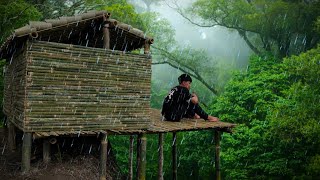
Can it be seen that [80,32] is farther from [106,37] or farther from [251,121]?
[251,121]

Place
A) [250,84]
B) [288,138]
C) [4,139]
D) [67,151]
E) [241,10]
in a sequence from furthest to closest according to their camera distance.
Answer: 1. [241,10]
2. [250,84]
3. [288,138]
4. [4,139]
5. [67,151]

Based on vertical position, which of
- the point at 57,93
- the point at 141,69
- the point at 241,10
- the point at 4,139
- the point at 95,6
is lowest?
the point at 4,139

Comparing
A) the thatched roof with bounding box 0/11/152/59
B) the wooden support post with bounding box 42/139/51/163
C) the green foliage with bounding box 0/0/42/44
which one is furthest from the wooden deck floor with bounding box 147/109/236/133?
the green foliage with bounding box 0/0/42/44

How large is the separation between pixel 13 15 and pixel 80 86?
7.67 m

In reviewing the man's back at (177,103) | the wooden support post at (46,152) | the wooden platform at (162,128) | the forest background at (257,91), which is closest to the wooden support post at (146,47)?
the man's back at (177,103)

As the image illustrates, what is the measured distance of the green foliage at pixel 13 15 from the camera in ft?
43.9

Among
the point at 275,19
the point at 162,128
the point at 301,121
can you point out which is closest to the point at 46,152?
the point at 162,128

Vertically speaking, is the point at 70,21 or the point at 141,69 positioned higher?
the point at 70,21

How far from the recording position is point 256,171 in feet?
56.1

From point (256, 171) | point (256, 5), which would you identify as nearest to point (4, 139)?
point (256, 171)

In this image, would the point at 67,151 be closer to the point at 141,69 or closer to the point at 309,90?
the point at 141,69

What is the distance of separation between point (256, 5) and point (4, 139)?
2279 cm

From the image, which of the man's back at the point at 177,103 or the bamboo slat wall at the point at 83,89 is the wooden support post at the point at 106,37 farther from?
the man's back at the point at 177,103

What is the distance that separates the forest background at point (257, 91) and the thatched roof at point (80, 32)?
15.3ft
